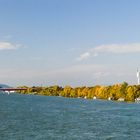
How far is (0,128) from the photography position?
9381cm

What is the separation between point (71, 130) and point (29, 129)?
30.6 feet

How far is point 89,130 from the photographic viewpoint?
92750 millimetres

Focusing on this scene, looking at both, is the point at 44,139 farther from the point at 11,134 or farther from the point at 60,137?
the point at 11,134

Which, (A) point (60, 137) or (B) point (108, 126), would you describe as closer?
(A) point (60, 137)

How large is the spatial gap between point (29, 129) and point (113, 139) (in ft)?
69.4

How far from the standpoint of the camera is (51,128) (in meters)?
95.1

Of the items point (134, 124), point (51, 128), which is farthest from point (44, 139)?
point (134, 124)

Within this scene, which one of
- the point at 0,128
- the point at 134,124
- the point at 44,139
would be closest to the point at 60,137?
the point at 44,139

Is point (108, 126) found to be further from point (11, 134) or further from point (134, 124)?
point (11, 134)

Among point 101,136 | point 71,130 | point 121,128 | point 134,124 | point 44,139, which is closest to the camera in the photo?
point 44,139

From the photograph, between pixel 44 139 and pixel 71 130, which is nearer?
pixel 44 139

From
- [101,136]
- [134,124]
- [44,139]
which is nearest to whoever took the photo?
[44,139]

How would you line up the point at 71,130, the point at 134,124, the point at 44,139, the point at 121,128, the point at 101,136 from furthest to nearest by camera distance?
1. the point at 134,124
2. the point at 121,128
3. the point at 71,130
4. the point at 101,136
5. the point at 44,139

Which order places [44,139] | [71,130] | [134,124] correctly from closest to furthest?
[44,139], [71,130], [134,124]
